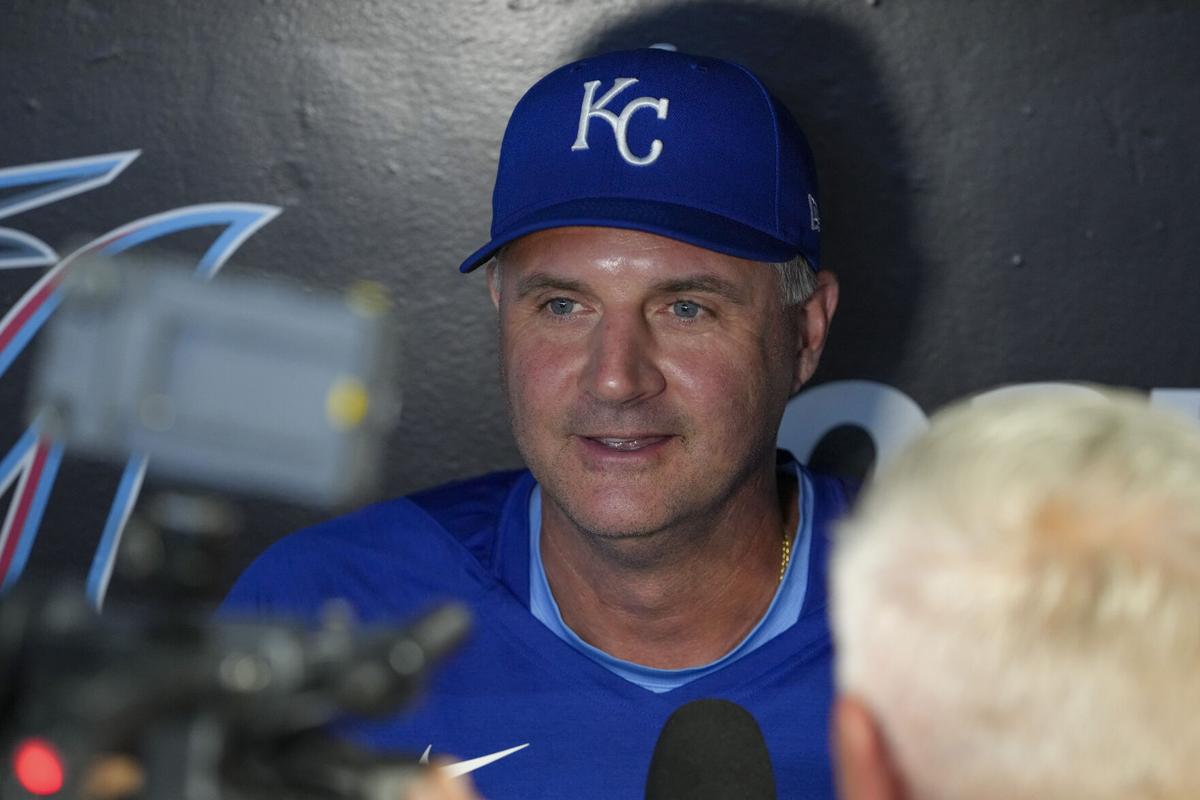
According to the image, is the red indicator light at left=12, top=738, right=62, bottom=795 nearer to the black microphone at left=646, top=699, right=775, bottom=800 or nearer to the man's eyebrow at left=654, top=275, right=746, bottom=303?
the black microphone at left=646, top=699, right=775, bottom=800

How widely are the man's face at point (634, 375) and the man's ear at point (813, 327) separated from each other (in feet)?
0.41

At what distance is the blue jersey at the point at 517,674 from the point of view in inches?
54.3

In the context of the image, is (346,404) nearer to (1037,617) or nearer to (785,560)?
(785,560)

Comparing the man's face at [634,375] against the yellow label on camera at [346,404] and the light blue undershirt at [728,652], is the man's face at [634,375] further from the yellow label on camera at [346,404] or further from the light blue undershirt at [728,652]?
the yellow label on camera at [346,404]

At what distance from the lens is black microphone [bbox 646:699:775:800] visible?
1242 mm

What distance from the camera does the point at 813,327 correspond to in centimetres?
154

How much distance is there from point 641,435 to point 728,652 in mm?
224

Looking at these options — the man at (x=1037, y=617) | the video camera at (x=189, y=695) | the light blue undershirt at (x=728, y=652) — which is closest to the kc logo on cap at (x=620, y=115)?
the light blue undershirt at (x=728, y=652)

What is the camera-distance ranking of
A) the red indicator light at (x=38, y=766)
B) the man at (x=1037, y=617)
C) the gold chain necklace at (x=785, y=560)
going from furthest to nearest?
1. the gold chain necklace at (x=785, y=560)
2. the man at (x=1037, y=617)
3. the red indicator light at (x=38, y=766)

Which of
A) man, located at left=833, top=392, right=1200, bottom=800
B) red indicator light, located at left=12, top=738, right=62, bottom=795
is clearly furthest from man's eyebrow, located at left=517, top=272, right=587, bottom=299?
red indicator light, located at left=12, top=738, right=62, bottom=795

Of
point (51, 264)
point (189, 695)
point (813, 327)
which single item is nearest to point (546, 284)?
point (813, 327)

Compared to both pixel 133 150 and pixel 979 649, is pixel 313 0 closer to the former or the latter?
pixel 133 150

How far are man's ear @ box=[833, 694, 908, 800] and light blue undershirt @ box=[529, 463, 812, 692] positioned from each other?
77 centimetres

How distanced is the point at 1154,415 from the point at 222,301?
126 centimetres
